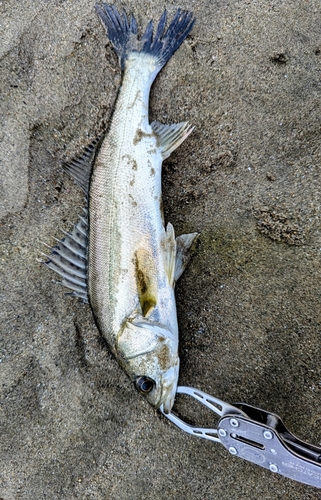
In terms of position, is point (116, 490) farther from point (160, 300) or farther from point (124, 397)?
point (160, 300)

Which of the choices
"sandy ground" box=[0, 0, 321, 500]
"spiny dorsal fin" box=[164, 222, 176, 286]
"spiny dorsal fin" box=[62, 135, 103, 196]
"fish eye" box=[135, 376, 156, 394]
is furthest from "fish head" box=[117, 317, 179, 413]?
"spiny dorsal fin" box=[62, 135, 103, 196]

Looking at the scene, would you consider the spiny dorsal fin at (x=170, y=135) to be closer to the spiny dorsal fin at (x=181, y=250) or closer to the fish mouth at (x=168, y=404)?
the spiny dorsal fin at (x=181, y=250)

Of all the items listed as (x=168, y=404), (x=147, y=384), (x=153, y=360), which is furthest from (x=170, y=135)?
(x=168, y=404)

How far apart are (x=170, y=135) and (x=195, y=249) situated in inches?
34.4

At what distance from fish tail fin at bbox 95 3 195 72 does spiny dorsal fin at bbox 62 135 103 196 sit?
2.16 ft

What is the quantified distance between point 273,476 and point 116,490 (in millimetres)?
1158

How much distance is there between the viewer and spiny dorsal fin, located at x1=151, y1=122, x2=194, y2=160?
2.75m

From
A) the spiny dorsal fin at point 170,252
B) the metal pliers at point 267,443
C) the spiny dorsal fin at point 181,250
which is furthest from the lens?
the spiny dorsal fin at point 181,250

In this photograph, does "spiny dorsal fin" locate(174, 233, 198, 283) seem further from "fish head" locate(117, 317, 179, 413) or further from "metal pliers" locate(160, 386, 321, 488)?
"metal pliers" locate(160, 386, 321, 488)

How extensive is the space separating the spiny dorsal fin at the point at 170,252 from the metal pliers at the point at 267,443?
864 millimetres

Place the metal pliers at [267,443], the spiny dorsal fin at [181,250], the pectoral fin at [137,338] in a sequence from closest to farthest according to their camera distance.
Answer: the metal pliers at [267,443], the pectoral fin at [137,338], the spiny dorsal fin at [181,250]

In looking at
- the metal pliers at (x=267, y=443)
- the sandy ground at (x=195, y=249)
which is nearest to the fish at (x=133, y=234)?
the sandy ground at (x=195, y=249)

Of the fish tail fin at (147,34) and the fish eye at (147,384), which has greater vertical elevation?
the fish tail fin at (147,34)

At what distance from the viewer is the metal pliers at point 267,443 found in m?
2.14
